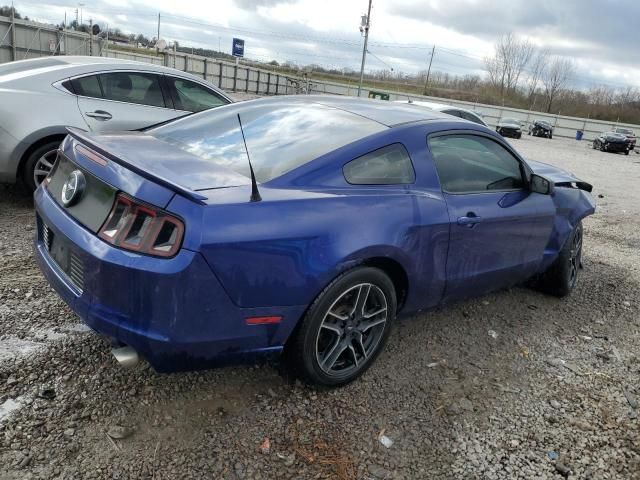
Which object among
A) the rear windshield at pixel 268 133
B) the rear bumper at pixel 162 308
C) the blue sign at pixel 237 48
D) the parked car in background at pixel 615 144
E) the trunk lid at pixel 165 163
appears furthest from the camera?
the blue sign at pixel 237 48

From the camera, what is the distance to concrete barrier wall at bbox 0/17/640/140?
1602 cm

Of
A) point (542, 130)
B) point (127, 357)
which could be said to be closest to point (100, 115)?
point (127, 357)

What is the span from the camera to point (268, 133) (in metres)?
3.11

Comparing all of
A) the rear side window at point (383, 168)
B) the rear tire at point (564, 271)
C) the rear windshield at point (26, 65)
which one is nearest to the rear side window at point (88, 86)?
the rear windshield at point (26, 65)

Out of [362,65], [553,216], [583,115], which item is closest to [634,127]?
[583,115]

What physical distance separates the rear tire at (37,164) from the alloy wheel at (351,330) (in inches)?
143

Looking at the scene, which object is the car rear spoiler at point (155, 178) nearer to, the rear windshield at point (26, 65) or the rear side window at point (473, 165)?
the rear side window at point (473, 165)

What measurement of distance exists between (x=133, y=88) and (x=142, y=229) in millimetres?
4097

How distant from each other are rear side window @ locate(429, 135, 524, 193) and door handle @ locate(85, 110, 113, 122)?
3713mm

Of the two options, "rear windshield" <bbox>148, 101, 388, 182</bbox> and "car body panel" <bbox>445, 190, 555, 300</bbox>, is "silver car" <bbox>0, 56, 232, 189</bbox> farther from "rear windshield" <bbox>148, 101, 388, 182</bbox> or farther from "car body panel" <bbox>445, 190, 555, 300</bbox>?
"car body panel" <bbox>445, 190, 555, 300</bbox>

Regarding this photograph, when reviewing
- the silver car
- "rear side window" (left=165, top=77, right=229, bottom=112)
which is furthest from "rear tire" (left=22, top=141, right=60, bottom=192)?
"rear side window" (left=165, top=77, right=229, bottom=112)

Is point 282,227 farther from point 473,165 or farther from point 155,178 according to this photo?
point 473,165

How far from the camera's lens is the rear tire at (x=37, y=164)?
5012 mm

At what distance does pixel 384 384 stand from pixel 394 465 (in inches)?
25.5
